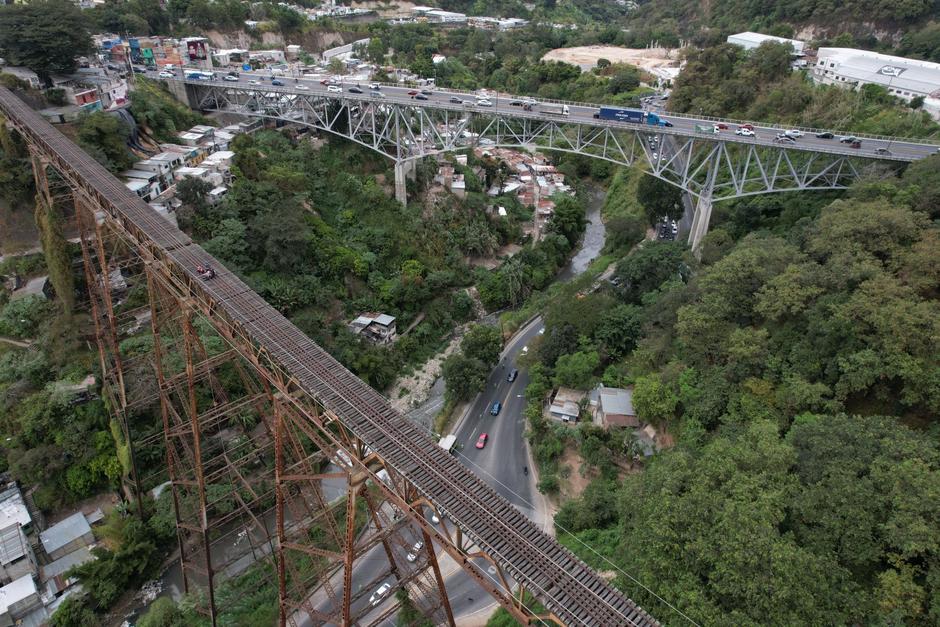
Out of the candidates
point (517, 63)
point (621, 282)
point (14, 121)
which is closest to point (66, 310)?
point (14, 121)

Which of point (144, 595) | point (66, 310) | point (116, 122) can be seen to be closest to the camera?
point (144, 595)

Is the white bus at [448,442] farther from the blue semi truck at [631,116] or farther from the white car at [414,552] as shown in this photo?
the blue semi truck at [631,116]

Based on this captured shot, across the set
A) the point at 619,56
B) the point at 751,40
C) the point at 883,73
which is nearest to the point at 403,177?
the point at 883,73

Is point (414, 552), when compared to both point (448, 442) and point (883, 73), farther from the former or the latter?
point (883, 73)

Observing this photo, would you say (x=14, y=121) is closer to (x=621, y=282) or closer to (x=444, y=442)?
(x=444, y=442)

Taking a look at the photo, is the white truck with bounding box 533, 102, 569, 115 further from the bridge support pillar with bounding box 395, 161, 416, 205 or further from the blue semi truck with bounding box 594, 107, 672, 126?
the bridge support pillar with bounding box 395, 161, 416, 205

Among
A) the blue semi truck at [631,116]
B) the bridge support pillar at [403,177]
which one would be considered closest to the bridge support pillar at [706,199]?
the blue semi truck at [631,116]
